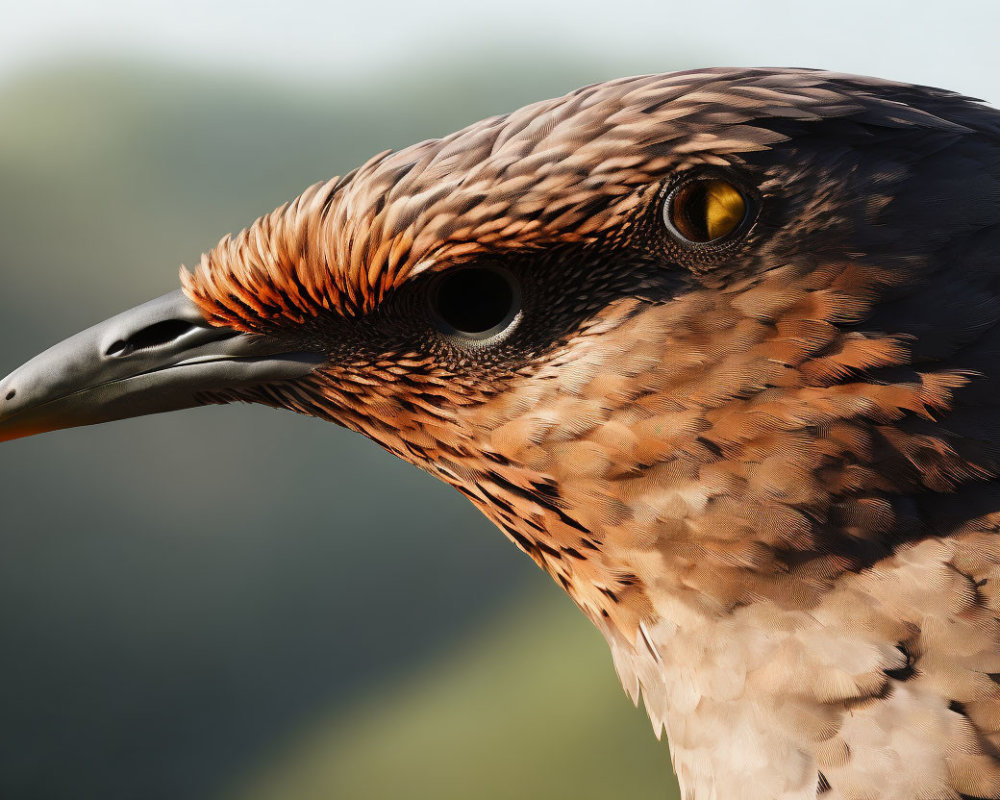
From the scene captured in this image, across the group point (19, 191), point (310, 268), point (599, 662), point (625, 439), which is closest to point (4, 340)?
point (19, 191)

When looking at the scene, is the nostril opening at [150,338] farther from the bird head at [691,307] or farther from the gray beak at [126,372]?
the bird head at [691,307]

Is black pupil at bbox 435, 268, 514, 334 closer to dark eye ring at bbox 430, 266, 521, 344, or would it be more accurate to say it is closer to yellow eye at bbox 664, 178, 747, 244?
dark eye ring at bbox 430, 266, 521, 344

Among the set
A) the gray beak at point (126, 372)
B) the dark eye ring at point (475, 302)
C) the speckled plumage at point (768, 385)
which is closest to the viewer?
the speckled plumage at point (768, 385)

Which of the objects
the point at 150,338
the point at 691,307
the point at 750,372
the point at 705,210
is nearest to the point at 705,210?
the point at 705,210

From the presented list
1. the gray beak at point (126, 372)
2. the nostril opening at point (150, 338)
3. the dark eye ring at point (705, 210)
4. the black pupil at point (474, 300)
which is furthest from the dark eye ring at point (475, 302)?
the nostril opening at point (150, 338)

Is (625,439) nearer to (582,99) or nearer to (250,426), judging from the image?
(582,99)

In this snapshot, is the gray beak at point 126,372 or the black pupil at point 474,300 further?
the gray beak at point 126,372

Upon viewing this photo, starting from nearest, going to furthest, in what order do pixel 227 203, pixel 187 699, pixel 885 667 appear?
1. pixel 885 667
2. pixel 187 699
3. pixel 227 203
